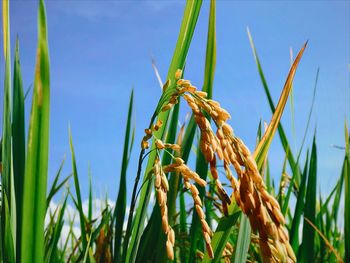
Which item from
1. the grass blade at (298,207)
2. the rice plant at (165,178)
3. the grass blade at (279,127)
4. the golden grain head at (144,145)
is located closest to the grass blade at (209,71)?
the rice plant at (165,178)

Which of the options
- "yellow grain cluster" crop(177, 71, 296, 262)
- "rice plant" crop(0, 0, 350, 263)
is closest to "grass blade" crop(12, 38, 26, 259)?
"rice plant" crop(0, 0, 350, 263)

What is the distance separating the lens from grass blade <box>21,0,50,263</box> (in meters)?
1.03

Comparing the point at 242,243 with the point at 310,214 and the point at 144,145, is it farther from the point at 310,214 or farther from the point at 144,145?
the point at 310,214

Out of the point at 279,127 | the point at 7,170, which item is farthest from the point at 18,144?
the point at 279,127

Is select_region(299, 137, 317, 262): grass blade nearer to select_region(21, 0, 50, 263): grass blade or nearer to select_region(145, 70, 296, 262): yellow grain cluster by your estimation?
select_region(145, 70, 296, 262): yellow grain cluster

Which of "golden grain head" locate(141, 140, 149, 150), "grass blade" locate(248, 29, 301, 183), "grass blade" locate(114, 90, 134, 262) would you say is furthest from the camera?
"grass blade" locate(248, 29, 301, 183)

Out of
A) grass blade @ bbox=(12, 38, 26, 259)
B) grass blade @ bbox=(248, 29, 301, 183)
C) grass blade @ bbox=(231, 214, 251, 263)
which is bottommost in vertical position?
grass blade @ bbox=(231, 214, 251, 263)

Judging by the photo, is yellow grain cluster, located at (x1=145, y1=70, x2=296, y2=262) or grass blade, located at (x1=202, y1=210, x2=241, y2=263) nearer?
yellow grain cluster, located at (x1=145, y1=70, x2=296, y2=262)

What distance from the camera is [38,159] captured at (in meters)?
1.04

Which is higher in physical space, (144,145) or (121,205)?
(144,145)

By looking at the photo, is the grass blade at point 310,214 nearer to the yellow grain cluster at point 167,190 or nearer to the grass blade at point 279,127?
the grass blade at point 279,127

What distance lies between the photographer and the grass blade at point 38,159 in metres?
1.03

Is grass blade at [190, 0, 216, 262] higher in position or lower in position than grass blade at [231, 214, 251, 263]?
higher

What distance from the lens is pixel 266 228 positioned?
0.94m
